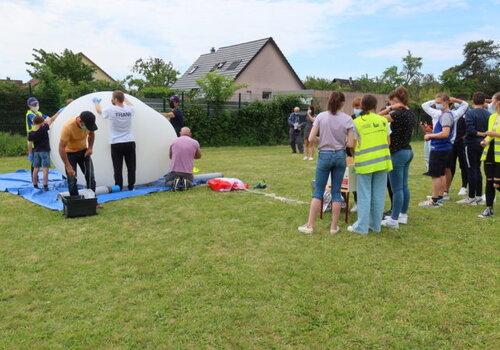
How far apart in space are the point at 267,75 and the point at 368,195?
27991mm

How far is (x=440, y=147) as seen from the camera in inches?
275

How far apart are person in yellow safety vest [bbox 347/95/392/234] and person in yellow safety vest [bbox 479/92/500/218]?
194cm

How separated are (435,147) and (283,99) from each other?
14.2 m

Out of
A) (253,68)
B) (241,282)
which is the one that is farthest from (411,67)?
(241,282)

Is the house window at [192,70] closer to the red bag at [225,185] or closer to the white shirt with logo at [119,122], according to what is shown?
the red bag at [225,185]

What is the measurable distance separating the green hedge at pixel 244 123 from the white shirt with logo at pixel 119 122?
1063cm

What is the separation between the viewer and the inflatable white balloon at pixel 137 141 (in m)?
7.92

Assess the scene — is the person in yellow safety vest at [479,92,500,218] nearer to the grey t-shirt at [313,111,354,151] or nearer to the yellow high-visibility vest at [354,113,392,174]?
the yellow high-visibility vest at [354,113,392,174]

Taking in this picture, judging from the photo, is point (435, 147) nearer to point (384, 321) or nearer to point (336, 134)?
point (336, 134)

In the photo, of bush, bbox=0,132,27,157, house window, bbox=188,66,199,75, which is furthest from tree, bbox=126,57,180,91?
bush, bbox=0,132,27,157

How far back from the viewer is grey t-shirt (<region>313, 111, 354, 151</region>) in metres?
5.36

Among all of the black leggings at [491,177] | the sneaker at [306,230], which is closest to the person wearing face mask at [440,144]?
the black leggings at [491,177]

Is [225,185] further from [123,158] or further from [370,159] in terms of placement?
→ [370,159]

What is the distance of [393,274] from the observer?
4363mm
